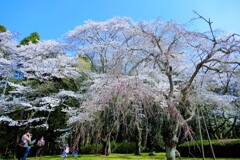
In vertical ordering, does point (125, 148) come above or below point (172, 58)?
below

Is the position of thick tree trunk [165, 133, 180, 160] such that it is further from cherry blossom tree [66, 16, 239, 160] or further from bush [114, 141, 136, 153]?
bush [114, 141, 136, 153]

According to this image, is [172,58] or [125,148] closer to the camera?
[172,58]

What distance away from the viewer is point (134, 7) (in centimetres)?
715

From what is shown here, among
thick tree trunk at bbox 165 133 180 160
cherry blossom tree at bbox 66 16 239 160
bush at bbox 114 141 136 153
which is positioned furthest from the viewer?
bush at bbox 114 141 136 153

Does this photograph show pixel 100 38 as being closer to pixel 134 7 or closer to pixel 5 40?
pixel 5 40

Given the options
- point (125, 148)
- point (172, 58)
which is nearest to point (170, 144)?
point (172, 58)

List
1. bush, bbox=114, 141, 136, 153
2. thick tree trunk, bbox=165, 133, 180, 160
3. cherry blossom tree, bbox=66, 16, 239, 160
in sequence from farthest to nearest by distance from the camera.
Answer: bush, bbox=114, 141, 136, 153 → thick tree trunk, bbox=165, 133, 180, 160 → cherry blossom tree, bbox=66, 16, 239, 160

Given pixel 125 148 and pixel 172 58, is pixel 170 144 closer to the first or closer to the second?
pixel 172 58

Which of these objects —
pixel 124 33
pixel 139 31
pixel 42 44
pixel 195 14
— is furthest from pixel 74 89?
pixel 195 14

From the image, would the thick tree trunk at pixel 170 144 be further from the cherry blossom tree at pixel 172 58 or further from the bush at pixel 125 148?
the bush at pixel 125 148

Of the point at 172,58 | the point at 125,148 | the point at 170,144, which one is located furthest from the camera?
the point at 125,148

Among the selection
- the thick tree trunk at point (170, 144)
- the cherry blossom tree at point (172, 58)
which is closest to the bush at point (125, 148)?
the cherry blossom tree at point (172, 58)

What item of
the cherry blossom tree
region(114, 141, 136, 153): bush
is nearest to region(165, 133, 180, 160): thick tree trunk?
the cherry blossom tree

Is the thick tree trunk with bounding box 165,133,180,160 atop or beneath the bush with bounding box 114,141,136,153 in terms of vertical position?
beneath
